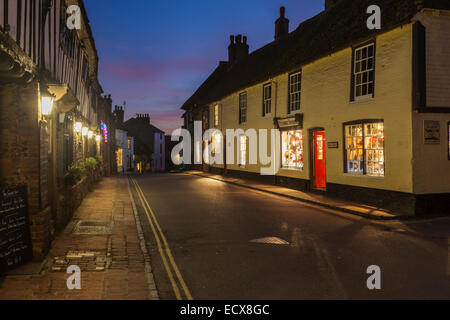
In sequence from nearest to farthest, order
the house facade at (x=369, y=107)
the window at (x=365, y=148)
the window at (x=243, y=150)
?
the house facade at (x=369, y=107)
the window at (x=365, y=148)
the window at (x=243, y=150)

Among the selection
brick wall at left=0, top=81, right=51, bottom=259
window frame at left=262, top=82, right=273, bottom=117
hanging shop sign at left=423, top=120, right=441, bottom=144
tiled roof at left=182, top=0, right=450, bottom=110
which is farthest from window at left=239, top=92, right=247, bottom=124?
brick wall at left=0, top=81, right=51, bottom=259

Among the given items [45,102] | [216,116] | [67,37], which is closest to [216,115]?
[216,116]

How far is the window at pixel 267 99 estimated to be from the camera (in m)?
21.5

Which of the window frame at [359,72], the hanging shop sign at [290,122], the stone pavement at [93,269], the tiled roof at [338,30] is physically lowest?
the stone pavement at [93,269]

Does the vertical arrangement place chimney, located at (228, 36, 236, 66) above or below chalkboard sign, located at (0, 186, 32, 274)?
above

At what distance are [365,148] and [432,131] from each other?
2.41 meters

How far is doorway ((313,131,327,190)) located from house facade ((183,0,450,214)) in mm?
45

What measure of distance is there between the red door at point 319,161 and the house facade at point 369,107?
0.15 feet

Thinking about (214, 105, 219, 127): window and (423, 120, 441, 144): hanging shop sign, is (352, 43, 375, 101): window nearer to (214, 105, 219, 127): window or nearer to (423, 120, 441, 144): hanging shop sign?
(423, 120, 441, 144): hanging shop sign

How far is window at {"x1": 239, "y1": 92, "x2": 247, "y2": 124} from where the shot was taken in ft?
83.2

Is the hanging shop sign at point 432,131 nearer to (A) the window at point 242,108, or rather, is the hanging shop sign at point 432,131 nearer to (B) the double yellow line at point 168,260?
(B) the double yellow line at point 168,260

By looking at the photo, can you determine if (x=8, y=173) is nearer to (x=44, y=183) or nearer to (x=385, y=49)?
(x=44, y=183)

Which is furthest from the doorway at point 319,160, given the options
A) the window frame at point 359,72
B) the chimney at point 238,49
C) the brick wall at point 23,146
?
the chimney at point 238,49

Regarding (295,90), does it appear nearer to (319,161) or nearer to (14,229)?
(319,161)
